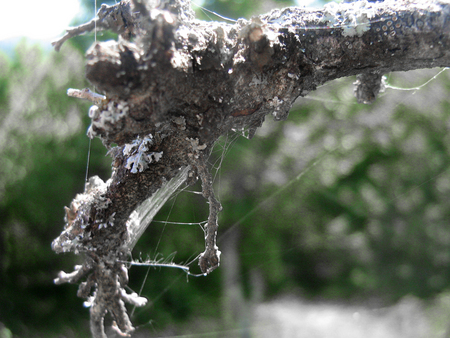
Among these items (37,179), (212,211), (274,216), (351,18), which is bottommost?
(212,211)

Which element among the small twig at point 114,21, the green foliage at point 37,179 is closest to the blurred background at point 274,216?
the green foliage at point 37,179

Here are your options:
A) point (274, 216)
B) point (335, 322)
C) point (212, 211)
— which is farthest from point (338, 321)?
point (212, 211)

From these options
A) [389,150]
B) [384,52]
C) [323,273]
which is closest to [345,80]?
[389,150]

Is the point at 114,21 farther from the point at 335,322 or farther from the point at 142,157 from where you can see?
the point at 335,322

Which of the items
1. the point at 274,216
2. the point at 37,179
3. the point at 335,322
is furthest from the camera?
the point at 274,216

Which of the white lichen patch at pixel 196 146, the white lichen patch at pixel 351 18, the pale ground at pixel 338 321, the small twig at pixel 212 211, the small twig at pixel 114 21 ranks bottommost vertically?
the pale ground at pixel 338 321

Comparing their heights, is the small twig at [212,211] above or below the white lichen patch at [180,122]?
below

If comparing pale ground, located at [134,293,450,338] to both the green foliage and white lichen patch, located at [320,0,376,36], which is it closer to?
the green foliage

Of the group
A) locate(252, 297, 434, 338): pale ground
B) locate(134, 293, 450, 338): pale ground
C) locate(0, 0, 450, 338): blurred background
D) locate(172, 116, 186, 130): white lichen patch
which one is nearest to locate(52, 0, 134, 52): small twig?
locate(172, 116, 186, 130): white lichen patch

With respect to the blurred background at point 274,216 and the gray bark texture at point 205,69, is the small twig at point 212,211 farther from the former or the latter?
the blurred background at point 274,216
